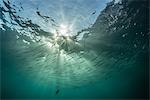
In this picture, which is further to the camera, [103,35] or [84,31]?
[103,35]

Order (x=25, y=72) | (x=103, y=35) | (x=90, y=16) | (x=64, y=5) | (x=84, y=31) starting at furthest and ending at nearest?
(x=25, y=72), (x=103, y=35), (x=84, y=31), (x=90, y=16), (x=64, y=5)

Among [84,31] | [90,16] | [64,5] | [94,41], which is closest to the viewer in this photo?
[64,5]

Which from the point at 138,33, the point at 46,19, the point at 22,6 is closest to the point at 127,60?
the point at 138,33

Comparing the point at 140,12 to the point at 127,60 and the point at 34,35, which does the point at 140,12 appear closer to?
the point at 34,35

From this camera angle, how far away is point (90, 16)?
14.3 metres

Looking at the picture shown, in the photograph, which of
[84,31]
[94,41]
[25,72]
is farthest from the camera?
[25,72]

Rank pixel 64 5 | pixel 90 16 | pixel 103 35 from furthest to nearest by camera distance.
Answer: pixel 103 35 < pixel 90 16 < pixel 64 5

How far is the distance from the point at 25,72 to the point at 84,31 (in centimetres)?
2023

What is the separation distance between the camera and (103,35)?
17438 mm

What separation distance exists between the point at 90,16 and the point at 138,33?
6.40 metres

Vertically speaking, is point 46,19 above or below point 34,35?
above

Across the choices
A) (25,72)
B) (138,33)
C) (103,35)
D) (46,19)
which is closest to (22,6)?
(46,19)

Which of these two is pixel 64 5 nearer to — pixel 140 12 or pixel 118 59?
pixel 140 12

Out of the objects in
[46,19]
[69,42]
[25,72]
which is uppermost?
[46,19]
